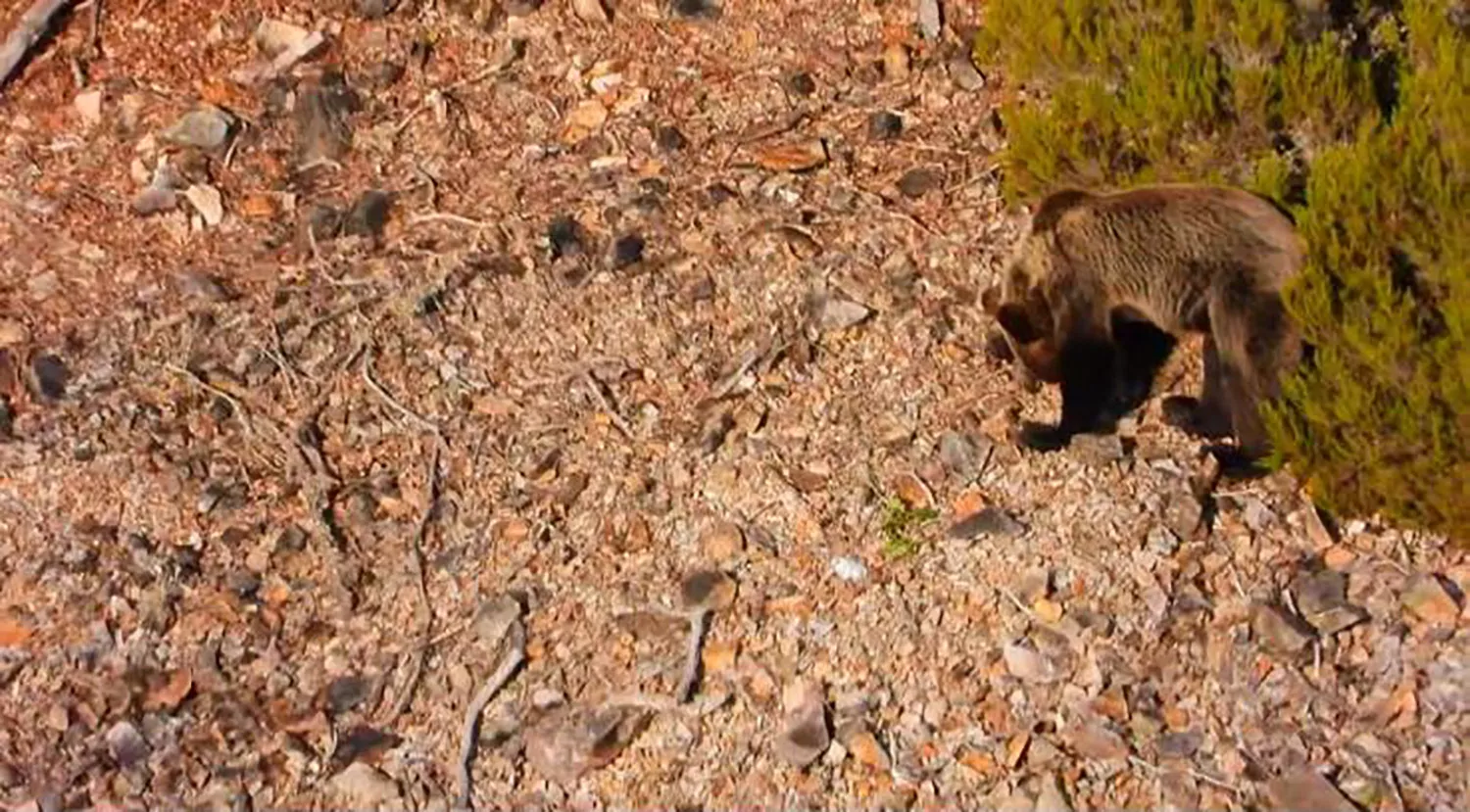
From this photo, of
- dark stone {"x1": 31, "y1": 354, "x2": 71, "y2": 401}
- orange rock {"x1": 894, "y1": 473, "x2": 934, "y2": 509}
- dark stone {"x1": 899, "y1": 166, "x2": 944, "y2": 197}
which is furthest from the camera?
dark stone {"x1": 899, "y1": 166, "x2": 944, "y2": 197}

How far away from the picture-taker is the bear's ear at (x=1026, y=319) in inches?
253

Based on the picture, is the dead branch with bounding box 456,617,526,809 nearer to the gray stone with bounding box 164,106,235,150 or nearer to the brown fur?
the brown fur

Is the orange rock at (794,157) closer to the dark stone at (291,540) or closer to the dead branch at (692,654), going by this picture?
the dead branch at (692,654)

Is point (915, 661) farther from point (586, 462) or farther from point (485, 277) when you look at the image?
point (485, 277)

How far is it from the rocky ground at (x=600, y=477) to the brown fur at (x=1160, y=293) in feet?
0.53

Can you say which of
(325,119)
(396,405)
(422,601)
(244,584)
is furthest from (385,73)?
(422,601)

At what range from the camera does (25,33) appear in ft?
26.1

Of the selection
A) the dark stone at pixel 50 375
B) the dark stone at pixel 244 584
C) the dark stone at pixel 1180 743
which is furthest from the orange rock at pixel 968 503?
the dark stone at pixel 50 375

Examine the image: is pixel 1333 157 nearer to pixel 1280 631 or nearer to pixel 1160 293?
pixel 1160 293

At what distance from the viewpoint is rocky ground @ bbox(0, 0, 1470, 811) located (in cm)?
578

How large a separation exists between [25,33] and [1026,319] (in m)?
4.01

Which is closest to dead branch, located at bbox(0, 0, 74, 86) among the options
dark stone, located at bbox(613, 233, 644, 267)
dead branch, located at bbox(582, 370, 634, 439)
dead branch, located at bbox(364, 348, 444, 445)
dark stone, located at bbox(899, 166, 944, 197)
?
dead branch, located at bbox(364, 348, 444, 445)

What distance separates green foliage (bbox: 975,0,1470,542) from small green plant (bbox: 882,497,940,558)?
103 cm

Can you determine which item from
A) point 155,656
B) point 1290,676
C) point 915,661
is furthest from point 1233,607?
point 155,656
